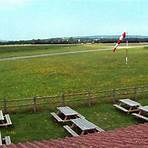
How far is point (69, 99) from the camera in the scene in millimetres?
23281

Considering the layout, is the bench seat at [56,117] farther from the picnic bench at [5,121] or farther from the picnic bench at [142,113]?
the picnic bench at [142,113]

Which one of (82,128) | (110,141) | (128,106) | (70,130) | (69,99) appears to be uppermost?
(110,141)

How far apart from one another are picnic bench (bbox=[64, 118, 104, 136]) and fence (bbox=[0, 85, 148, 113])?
4.11 m

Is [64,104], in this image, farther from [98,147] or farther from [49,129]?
[98,147]

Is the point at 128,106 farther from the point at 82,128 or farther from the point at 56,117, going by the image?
the point at 82,128

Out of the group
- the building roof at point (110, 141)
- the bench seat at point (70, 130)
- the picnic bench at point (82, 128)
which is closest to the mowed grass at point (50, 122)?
the bench seat at point (70, 130)

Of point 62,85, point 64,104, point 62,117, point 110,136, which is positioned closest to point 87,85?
point 62,85

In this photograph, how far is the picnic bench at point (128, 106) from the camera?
2083 centimetres

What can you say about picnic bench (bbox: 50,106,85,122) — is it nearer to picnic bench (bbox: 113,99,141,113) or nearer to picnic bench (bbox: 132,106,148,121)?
picnic bench (bbox: 132,106,148,121)

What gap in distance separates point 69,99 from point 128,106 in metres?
3.62

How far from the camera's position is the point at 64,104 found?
22.4 meters

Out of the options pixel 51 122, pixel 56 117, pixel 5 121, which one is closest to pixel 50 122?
pixel 51 122

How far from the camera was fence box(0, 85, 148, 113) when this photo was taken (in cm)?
2153

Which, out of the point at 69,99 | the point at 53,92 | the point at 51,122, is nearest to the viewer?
the point at 51,122
